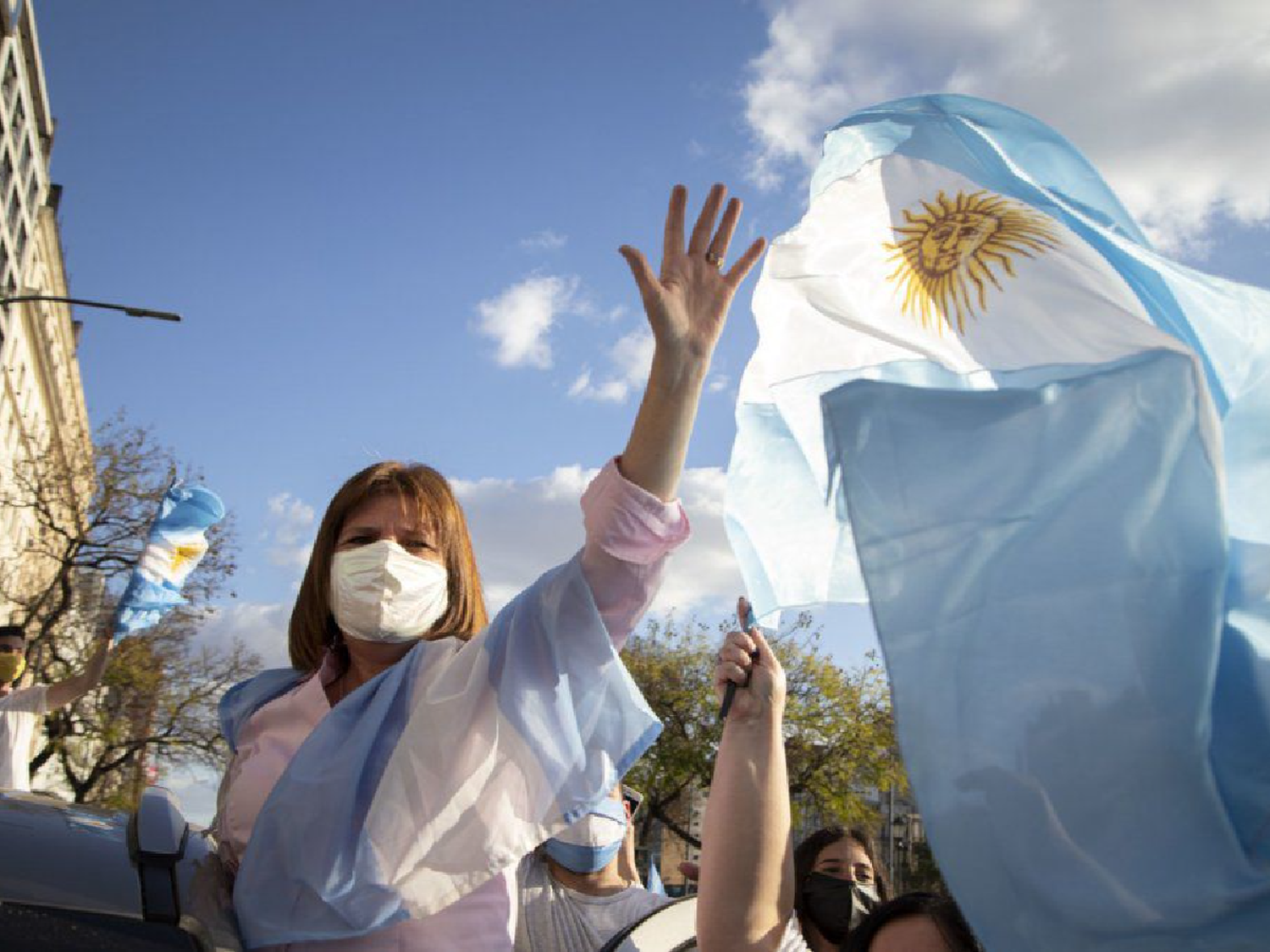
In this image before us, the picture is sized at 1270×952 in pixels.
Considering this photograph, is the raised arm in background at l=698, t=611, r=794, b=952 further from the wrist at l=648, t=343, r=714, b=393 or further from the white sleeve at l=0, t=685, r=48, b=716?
the white sleeve at l=0, t=685, r=48, b=716

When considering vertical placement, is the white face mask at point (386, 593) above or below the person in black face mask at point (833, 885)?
above

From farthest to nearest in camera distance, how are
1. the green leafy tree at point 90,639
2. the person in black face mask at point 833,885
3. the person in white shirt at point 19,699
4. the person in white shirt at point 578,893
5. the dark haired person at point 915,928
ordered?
the green leafy tree at point 90,639
the person in white shirt at point 19,699
the person in white shirt at point 578,893
the person in black face mask at point 833,885
the dark haired person at point 915,928

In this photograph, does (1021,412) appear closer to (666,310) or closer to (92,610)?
(666,310)

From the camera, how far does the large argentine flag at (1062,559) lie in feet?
5.84

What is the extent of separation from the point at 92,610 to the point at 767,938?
3135cm

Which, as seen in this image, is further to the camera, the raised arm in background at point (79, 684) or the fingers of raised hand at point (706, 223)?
the raised arm in background at point (79, 684)

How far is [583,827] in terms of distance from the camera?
4230 millimetres

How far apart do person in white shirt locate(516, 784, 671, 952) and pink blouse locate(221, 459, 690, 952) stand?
1703 mm

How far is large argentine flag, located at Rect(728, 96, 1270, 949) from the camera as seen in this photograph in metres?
1.78

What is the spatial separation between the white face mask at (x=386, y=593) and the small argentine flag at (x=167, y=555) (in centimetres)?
554

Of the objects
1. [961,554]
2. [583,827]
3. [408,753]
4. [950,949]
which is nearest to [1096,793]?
[961,554]

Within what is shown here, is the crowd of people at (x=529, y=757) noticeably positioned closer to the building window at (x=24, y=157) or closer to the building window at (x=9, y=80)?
the building window at (x=9, y=80)

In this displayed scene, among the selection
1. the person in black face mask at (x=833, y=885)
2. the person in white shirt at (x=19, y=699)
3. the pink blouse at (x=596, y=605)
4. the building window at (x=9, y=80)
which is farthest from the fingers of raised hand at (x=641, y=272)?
the building window at (x=9, y=80)

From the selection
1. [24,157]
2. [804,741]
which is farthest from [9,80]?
[804,741]
